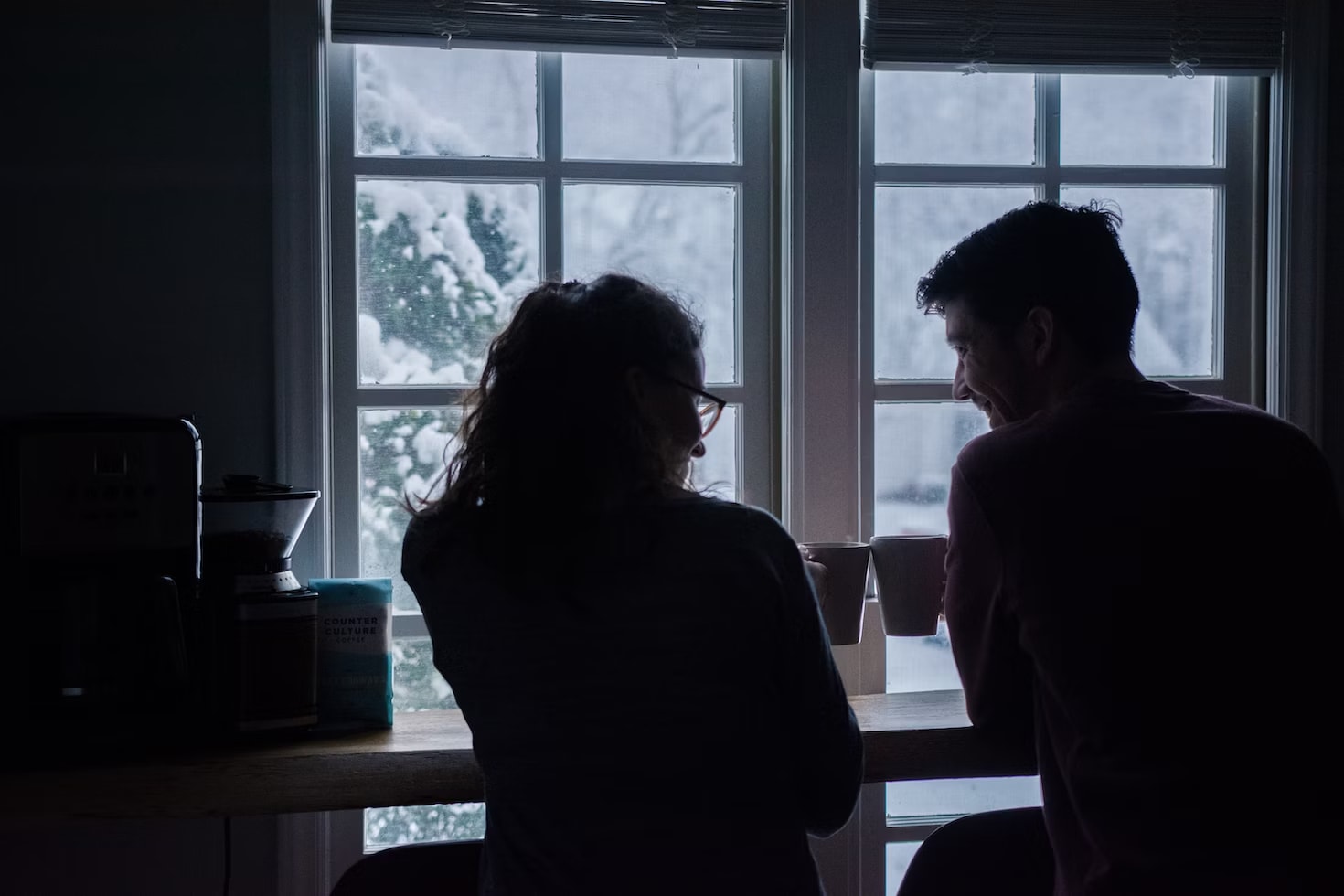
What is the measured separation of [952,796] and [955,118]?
132 cm

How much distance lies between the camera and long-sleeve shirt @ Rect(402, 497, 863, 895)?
0.97 metres

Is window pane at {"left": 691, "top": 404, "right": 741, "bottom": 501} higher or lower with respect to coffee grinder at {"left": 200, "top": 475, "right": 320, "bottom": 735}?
higher

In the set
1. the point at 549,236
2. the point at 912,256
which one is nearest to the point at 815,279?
the point at 912,256

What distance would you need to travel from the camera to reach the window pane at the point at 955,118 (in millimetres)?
2035

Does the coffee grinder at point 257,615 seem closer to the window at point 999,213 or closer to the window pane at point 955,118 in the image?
the window at point 999,213

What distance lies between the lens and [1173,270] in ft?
6.94

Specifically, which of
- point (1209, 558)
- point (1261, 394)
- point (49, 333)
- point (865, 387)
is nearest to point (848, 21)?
point (865, 387)

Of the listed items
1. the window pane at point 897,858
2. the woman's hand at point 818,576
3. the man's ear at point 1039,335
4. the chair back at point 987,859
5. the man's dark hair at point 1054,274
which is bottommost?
the window pane at point 897,858

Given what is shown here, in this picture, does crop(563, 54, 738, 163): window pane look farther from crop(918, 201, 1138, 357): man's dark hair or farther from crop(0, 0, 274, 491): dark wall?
crop(918, 201, 1138, 357): man's dark hair

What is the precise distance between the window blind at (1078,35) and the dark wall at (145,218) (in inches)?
44.0

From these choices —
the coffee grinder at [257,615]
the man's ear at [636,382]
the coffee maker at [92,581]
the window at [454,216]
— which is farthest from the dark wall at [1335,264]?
the coffee maker at [92,581]

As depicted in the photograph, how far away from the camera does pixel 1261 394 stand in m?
2.12

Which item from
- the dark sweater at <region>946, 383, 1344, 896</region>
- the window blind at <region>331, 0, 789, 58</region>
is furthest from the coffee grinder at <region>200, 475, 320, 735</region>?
the dark sweater at <region>946, 383, 1344, 896</region>

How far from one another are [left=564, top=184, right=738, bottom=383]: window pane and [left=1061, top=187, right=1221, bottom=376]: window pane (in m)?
0.79
